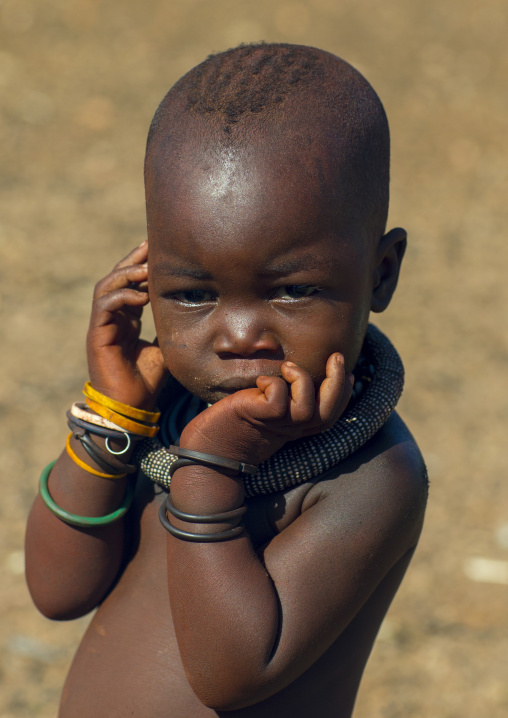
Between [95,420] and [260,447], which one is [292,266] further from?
[95,420]

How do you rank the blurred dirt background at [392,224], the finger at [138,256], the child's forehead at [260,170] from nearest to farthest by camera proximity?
the child's forehead at [260,170], the finger at [138,256], the blurred dirt background at [392,224]

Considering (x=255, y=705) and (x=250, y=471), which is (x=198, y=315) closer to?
(x=250, y=471)

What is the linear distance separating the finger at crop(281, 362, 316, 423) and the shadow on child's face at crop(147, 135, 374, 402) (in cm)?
3

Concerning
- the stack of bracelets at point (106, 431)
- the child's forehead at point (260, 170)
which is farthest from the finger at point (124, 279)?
the child's forehead at point (260, 170)

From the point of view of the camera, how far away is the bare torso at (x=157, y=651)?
1758 millimetres

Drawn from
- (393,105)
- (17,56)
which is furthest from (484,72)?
(17,56)

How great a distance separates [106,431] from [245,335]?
43 cm

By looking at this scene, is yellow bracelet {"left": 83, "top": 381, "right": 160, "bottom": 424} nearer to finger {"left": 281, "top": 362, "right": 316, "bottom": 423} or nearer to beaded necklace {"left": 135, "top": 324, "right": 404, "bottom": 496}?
beaded necklace {"left": 135, "top": 324, "right": 404, "bottom": 496}

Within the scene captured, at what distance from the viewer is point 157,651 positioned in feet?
5.92

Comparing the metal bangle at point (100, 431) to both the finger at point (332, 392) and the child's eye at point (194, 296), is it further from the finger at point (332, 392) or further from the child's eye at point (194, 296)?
the finger at point (332, 392)

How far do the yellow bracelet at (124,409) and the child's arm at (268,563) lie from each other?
22 cm

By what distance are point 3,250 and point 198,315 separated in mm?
4399

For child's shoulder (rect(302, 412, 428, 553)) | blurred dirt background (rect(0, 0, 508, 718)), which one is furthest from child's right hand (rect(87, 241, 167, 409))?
blurred dirt background (rect(0, 0, 508, 718))

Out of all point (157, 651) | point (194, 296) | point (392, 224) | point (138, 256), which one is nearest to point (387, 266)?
point (194, 296)
